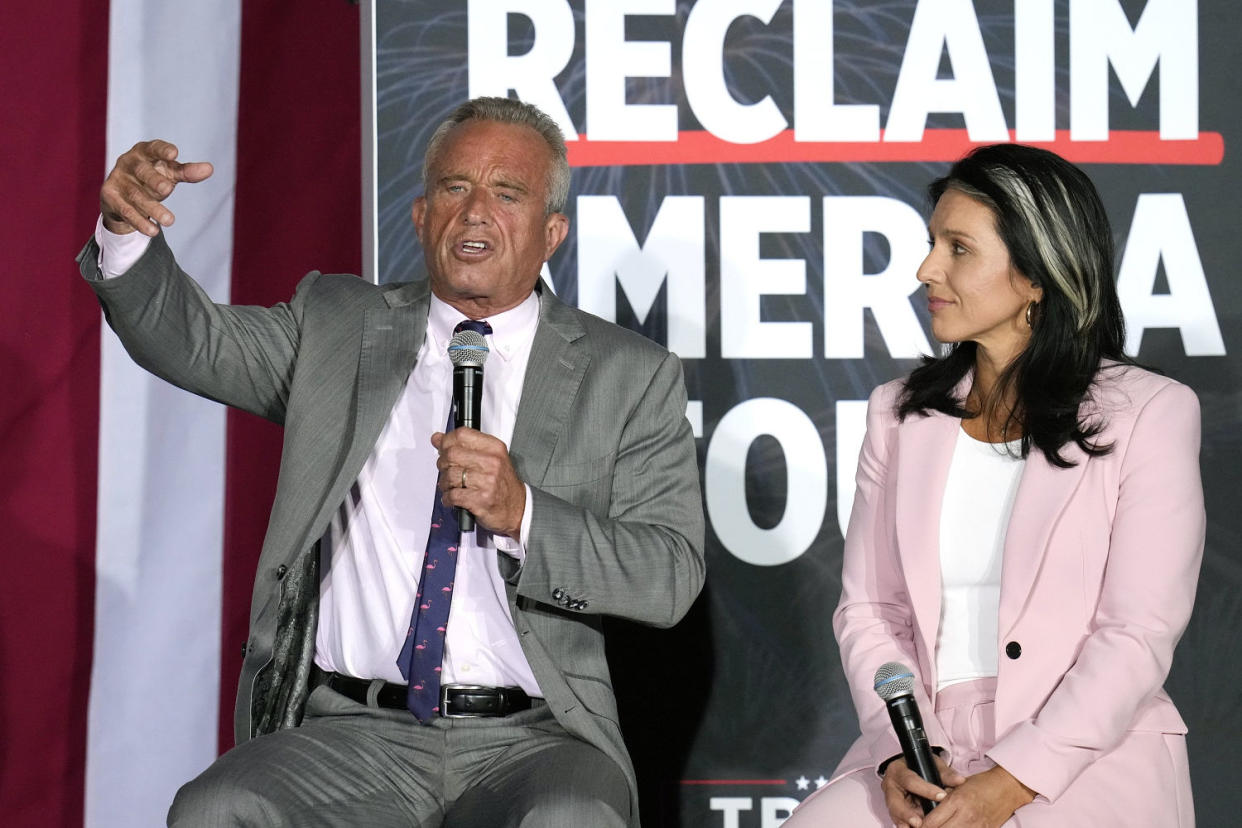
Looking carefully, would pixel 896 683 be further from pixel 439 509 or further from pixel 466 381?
pixel 439 509

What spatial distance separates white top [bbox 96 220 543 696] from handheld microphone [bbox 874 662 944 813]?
78 centimetres

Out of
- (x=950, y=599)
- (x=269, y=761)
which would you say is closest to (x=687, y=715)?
(x=950, y=599)

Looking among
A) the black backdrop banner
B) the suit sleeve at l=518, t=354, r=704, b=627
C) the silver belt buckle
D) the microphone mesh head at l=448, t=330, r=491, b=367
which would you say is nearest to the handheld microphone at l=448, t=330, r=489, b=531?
the microphone mesh head at l=448, t=330, r=491, b=367

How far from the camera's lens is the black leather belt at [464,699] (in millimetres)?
2602

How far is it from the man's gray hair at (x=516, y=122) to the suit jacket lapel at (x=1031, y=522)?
3.66ft

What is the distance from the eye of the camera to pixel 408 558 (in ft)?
8.77

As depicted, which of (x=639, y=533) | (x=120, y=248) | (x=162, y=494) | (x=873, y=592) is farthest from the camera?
(x=162, y=494)

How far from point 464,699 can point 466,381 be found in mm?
670

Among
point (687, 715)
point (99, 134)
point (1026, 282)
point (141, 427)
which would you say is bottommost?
point (687, 715)

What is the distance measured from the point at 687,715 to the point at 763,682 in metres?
0.21

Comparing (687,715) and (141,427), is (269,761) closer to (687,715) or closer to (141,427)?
(687,715)

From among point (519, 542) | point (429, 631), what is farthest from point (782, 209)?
point (429, 631)

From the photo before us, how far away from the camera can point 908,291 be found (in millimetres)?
3480

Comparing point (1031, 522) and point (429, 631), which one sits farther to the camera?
point (429, 631)
